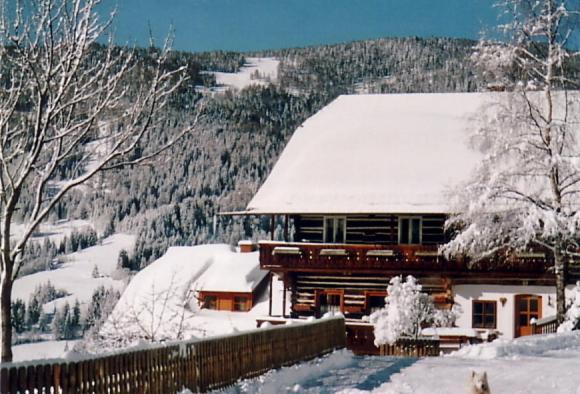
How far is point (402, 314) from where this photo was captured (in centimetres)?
3072

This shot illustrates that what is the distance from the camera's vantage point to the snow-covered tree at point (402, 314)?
101 feet

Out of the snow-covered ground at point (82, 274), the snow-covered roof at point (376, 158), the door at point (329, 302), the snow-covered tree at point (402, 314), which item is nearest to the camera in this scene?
the snow-covered tree at point (402, 314)

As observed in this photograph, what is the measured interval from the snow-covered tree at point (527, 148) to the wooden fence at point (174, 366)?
927 centimetres

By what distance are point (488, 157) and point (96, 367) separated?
1913cm

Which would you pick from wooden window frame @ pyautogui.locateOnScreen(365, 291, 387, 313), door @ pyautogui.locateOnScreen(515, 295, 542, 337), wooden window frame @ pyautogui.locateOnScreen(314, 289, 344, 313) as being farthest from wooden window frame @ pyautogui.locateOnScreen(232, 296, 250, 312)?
door @ pyautogui.locateOnScreen(515, 295, 542, 337)

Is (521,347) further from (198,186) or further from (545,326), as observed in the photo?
(198,186)

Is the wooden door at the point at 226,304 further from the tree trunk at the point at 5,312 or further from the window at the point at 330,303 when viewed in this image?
the tree trunk at the point at 5,312

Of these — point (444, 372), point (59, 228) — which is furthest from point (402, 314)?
point (59, 228)

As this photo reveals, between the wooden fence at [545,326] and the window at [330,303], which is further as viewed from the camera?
the window at [330,303]

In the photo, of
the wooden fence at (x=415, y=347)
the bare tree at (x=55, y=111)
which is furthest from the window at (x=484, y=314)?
the bare tree at (x=55, y=111)

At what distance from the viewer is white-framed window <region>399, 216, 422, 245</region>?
37.4 metres

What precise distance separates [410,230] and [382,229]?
131 centimetres

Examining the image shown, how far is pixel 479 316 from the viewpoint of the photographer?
3569 centimetres

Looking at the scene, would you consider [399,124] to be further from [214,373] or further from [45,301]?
[45,301]
